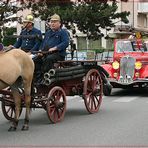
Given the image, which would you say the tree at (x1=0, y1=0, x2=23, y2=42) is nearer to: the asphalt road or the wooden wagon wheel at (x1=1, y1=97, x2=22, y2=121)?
the asphalt road

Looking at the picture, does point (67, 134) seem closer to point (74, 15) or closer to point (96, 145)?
point (96, 145)

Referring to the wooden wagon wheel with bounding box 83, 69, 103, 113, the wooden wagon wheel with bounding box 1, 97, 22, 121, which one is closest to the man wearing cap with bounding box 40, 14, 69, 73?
the wooden wagon wheel with bounding box 83, 69, 103, 113

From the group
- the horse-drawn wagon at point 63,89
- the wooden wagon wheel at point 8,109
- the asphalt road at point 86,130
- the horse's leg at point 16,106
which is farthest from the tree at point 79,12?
the horse's leg at point 16,106

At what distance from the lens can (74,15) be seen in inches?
1519

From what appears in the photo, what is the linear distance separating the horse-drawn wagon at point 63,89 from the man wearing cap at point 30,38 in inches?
27.1

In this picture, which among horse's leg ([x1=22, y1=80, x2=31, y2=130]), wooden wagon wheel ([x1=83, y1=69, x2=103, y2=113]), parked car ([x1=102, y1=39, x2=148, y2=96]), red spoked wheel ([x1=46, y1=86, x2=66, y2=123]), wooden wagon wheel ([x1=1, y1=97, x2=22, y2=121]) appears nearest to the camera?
horse's leg ([x1=22, y1=80, x2=31, y2=130])

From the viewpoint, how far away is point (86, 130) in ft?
29.5

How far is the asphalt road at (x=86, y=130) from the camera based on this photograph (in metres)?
7.80

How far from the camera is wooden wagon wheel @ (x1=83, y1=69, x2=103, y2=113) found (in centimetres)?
1097

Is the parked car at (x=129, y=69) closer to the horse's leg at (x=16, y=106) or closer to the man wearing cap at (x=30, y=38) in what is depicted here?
the man wearing cap at (x=30, y=38)

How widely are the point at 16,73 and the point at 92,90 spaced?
3.21 metres

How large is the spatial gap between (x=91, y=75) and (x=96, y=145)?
3.81 m

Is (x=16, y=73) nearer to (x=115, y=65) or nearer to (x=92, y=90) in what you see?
(x=92, y=90)

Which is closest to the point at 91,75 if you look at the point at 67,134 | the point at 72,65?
the point at 72,65
